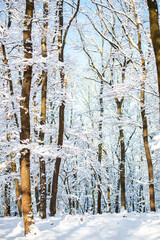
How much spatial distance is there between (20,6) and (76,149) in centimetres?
677

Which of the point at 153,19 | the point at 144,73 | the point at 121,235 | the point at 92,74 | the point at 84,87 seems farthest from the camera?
the point at 84,87

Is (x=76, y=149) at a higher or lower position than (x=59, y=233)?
higher

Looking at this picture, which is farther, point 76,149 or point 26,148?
point 76,149

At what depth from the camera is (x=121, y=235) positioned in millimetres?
4645

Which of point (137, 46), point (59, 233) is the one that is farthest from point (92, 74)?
point (59, 233)

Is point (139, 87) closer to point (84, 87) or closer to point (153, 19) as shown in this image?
point (153, 19)

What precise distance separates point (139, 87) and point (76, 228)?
7522 mm

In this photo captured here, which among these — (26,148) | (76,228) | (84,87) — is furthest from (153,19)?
(84,87)

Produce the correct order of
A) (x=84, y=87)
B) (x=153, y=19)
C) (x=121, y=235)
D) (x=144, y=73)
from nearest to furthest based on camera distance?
(x=121, y=235) → (x=153, y=19) → (x=144, y=73) → (x=84, y=87)

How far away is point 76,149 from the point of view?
10844 mm

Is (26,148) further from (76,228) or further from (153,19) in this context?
(153,19)

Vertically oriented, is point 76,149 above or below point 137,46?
below

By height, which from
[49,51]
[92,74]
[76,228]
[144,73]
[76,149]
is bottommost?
[76,228]

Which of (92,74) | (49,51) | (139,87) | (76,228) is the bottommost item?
(76,228)
